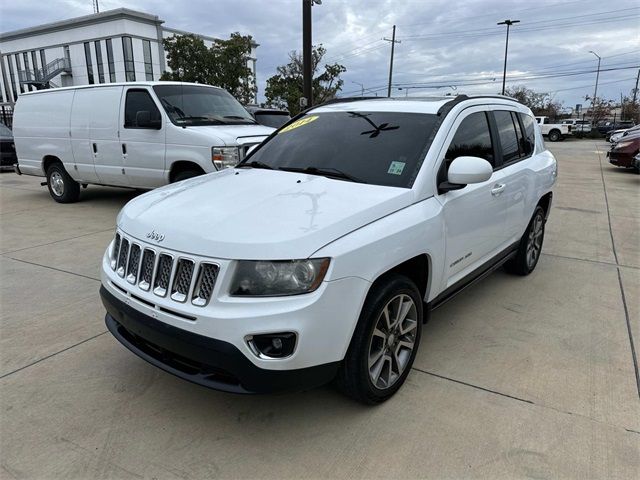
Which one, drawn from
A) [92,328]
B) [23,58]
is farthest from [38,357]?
[23,58]

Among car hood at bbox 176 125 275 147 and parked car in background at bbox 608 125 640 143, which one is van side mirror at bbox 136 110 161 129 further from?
parked car in background at bbox 608 125 640 143

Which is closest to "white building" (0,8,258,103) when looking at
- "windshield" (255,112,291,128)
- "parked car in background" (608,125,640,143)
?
"parked car in background" (608,125,640,143)

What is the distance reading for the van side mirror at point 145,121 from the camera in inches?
288

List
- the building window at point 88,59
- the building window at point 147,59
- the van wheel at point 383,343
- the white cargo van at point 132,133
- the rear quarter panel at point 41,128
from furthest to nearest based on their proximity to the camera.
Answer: the building window at point 88,59
the building window at point 147,59
the rear quarter panel at point 41,128
the white cargo van at point 132,133
the van wheel at point 383,343

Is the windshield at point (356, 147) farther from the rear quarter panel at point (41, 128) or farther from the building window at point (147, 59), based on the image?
the building window at point (147, 59)

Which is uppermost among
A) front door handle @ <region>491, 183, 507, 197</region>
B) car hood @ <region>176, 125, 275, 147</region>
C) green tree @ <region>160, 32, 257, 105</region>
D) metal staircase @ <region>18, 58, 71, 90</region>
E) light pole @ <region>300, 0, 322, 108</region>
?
metal staircase @ <region>18, 58, 71, 90</region>

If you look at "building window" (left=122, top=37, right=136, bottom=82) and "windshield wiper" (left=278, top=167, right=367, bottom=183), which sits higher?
"building window" (left=122, top=37, right=136, bottom=82)

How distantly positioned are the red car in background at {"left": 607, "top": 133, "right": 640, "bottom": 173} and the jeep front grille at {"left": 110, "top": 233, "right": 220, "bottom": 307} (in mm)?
15822

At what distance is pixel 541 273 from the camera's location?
17.6 ft

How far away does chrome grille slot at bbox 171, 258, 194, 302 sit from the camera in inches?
97.5

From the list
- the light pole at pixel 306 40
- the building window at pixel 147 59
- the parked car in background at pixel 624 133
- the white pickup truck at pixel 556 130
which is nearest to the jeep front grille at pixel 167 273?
the light pole at pixel 306 40

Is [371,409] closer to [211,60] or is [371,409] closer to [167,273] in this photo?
[167,273]

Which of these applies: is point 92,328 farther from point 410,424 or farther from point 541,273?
point 541,273

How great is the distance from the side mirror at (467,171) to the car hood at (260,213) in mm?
352
